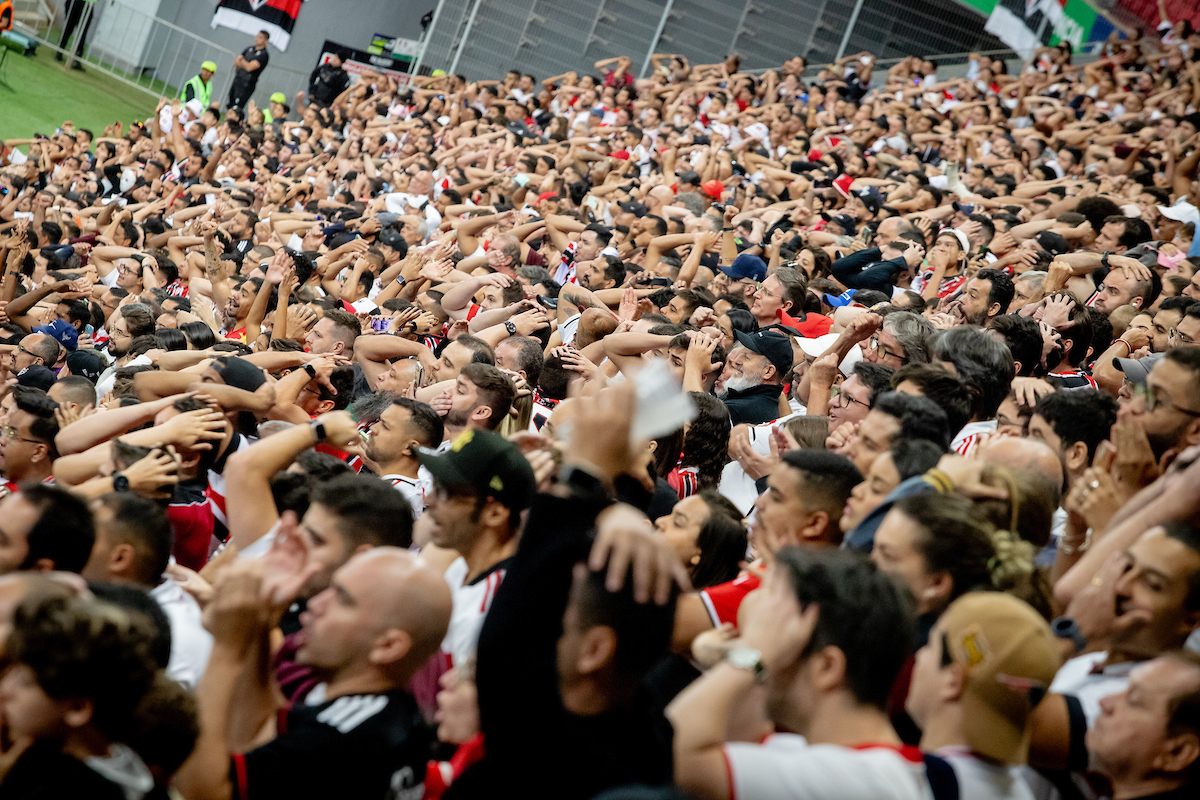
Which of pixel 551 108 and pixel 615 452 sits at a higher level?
pixel 551 108

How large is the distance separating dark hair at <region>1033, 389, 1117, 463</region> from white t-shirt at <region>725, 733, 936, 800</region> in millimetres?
2298

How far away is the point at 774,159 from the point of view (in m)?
14.1

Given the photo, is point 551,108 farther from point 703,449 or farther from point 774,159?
point 703,449

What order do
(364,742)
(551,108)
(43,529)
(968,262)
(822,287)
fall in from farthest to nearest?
(551,108), (968,262), (822,287), (43,529), (364,742)

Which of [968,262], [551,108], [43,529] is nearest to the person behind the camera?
[43,529]

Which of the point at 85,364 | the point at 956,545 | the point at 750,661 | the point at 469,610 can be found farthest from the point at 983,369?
the point at 85,364

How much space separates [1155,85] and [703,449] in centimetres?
1281

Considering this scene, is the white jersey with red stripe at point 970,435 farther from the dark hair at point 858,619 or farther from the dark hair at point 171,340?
the dark hair at point 171,340

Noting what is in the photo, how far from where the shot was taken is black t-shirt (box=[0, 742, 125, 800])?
77.5 inches

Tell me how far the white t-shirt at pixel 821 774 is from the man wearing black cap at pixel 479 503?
120 cm

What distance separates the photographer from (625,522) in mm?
1929

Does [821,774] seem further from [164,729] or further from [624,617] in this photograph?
[164,729]

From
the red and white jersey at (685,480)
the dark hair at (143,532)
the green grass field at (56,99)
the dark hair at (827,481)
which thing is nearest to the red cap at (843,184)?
the red and white jersey at (685,480)

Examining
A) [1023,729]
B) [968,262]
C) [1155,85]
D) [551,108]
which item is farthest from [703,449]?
[551,108]
